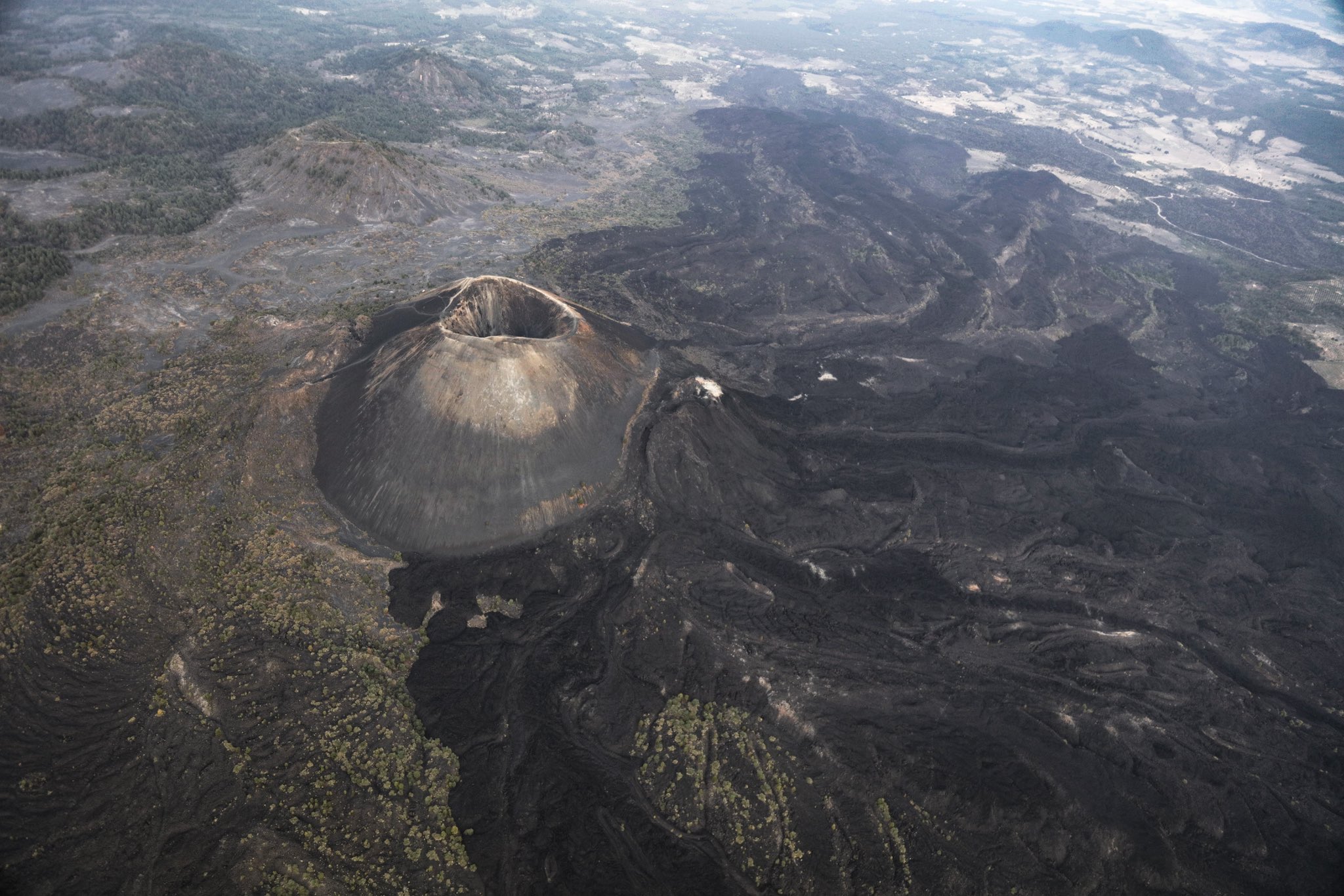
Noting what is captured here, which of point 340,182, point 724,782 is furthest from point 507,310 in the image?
point 340,182

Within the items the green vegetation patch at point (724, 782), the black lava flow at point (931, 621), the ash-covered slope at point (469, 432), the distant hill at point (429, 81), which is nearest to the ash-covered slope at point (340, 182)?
the black lava flow at point (931, 621)

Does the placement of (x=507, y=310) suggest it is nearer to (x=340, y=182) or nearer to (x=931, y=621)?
(x=931, y=621)

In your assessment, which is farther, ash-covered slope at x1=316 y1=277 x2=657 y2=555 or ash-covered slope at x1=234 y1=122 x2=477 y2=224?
ash-covered slope at x1=234 y1=122 x2=477 y2=224

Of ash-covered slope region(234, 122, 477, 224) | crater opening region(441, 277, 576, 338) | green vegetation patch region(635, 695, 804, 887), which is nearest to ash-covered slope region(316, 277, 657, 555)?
crater opening region(441, 277, 576, 338)

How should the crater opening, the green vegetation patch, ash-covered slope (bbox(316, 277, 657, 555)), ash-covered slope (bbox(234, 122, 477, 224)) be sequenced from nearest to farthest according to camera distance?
1. the green vegetation patch
2. ash-covered slope (bbox(316, 277, 657, 555))
3. the crater opening
4. ash-covered slope (bbox(234, 122, 477, 224))

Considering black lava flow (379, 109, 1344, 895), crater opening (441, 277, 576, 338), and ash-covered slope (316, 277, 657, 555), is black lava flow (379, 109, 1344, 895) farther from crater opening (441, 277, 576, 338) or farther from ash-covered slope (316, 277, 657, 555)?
crater opening (441, 277, 576, 338)

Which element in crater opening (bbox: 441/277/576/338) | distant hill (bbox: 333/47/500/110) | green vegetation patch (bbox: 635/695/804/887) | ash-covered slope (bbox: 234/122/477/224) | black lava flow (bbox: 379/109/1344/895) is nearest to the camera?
green vegetation patch (bbox: 635/695/804/887)
